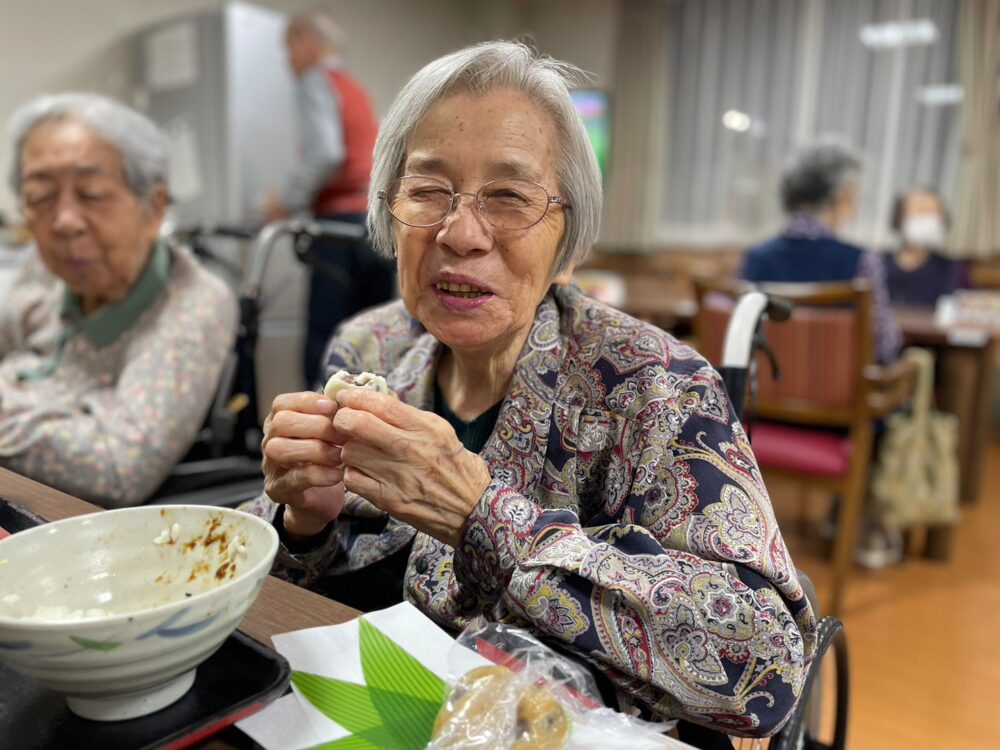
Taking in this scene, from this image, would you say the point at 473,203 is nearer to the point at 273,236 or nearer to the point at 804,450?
the point at 273,236

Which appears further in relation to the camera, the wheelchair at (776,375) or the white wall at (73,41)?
the white wall at (73,41)

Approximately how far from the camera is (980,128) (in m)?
4.62

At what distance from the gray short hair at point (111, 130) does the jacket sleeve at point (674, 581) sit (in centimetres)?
127

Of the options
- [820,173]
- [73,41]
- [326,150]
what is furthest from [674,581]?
[73,41]

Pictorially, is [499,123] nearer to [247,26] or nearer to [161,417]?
[161,417]

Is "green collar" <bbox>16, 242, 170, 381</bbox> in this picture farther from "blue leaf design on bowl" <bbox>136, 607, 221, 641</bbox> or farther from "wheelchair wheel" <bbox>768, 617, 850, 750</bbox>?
"wheelchair wheel" <bbox>768, 617, 850, 750</bbox>

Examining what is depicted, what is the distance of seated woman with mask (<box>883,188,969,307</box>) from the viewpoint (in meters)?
4.13

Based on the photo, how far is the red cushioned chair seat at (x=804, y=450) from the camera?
238 centimetres

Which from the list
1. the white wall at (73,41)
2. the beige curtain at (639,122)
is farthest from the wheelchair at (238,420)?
the beige curtain at (639,122)

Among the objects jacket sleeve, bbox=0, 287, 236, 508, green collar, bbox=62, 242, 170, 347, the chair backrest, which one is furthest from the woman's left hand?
the chair backrest

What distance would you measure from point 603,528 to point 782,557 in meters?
0.19

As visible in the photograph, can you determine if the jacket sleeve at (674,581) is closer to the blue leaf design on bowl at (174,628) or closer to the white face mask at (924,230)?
the blue leaf design on bowl at (174,628)

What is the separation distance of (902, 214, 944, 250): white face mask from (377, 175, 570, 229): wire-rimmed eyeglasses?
12.9 ft

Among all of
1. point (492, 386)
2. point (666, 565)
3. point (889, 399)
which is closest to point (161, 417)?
point (492, 386)
